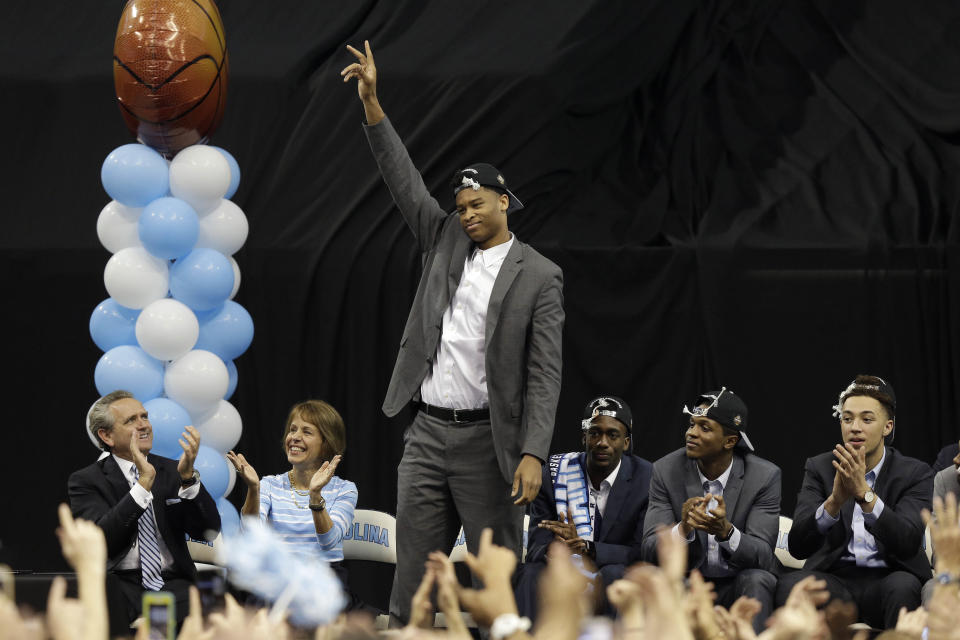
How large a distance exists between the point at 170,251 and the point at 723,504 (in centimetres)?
205

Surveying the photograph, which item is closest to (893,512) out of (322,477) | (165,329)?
(322,477)

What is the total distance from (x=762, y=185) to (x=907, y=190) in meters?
0.61

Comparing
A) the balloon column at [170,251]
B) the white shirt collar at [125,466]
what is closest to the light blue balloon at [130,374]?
the balloon column at [170,251]

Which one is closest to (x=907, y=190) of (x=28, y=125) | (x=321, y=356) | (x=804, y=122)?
(x=804, y=122)

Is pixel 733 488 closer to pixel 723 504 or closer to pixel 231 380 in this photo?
pixel 723 504

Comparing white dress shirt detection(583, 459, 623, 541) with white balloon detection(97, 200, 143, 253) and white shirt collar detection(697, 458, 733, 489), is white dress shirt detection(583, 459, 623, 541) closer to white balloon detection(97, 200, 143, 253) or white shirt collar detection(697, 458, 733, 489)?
white shirt collar detection(697, 458, 733, 489)

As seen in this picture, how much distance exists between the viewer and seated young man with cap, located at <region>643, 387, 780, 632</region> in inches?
152

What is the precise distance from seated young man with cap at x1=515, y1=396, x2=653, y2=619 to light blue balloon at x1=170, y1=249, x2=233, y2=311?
1325 millimetres

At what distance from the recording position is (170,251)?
4430mm

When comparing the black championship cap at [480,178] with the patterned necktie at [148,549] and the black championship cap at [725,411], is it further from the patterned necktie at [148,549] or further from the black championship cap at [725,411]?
the patterned necktie at [148,549]

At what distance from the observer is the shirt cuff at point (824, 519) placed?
3920 millimetres

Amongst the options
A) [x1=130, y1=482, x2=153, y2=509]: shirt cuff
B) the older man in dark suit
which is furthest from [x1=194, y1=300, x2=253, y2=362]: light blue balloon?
[x1=130, y1=482, x2=153, y2=509]: shirt cuff

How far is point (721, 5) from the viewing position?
235 inches

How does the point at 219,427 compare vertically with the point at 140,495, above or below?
above
